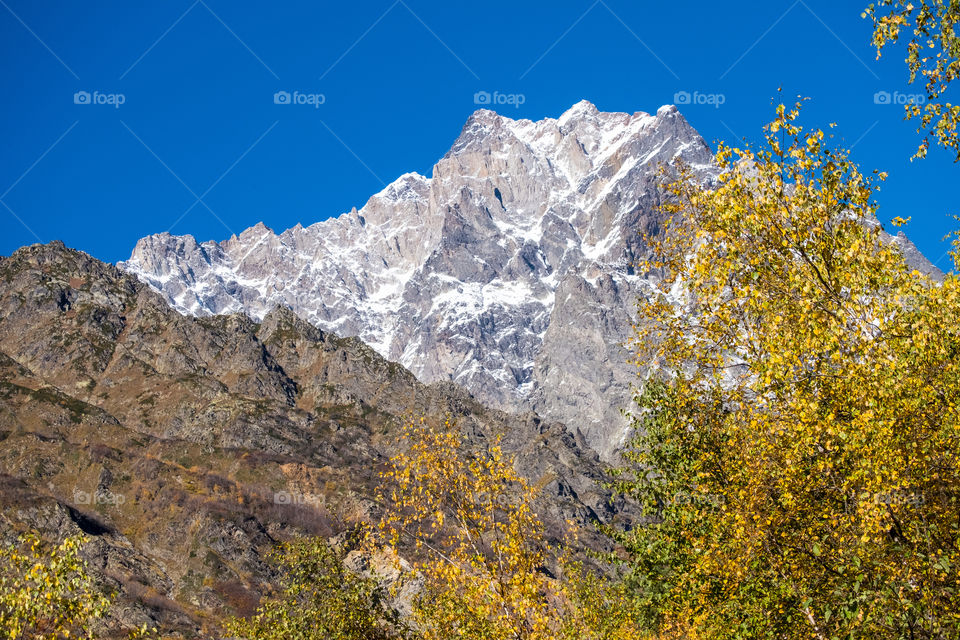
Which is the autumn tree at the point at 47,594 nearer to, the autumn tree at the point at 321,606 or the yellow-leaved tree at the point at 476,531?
the yellow-leaved tree at the point at 476,531

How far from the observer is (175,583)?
197500mm

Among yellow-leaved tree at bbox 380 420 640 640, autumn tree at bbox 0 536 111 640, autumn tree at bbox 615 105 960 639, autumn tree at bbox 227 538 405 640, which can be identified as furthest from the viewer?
autumn tree at bbox 227 538 405 640

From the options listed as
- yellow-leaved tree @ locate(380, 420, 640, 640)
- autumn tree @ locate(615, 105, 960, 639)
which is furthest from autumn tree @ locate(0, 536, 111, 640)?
autumn tree @ locate(615, 105, 960, 639)

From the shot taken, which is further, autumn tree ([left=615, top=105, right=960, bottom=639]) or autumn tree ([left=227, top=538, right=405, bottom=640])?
autumn tree ([left=227, top=538, right=405, bottom=640])

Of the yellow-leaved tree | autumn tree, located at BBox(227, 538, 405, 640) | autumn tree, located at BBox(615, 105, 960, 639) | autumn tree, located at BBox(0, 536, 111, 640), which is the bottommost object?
autumn tree, located at BBox(0, 536, 111, 640)

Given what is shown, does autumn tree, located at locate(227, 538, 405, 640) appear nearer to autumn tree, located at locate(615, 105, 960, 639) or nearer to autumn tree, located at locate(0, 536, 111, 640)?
autumn tree, located at locate(0, 536, 111, 640)

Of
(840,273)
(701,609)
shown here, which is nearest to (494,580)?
(701,609)

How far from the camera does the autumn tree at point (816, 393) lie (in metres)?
16.7

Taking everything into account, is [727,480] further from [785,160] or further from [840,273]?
[785,160]

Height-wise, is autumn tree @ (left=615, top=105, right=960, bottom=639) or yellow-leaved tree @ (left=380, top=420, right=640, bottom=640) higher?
autumn tree @ (left=615, top=105, right=960, bottom=639)

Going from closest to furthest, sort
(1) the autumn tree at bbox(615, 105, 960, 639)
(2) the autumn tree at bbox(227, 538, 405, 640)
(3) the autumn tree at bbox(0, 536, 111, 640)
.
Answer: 1. (1) the autumn tree at bbox(615, 105, 960, 639)
2. (3) the autumn tree at bbox(0, 536, 111, 640)
3. (2) the autumn tree at bbox(227, 538, 405, 640)

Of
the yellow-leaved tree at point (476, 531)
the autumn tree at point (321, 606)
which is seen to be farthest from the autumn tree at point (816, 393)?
the autumn tree at point (321, 606)

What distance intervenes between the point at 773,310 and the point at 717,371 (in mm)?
2614

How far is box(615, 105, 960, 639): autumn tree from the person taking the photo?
16.7 m
